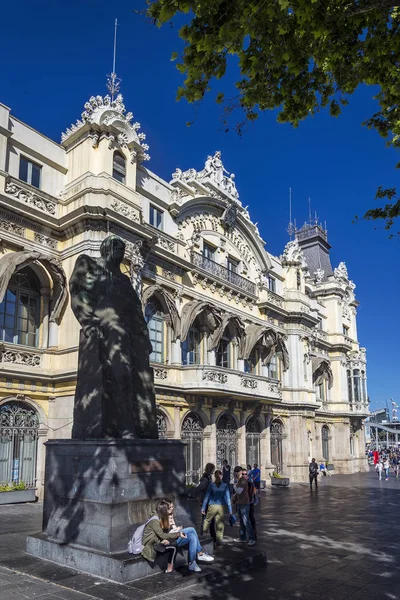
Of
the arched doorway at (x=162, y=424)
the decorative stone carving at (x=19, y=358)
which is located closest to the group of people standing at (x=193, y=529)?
the decorative stone carving at (x=19, y=358)

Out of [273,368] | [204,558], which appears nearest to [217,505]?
[204,558]

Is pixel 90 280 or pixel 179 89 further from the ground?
pixel 179 89

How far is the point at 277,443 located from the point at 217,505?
22.3 m

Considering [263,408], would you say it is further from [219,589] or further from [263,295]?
[219,589]

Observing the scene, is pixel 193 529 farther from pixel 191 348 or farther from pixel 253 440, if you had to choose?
pixel 253 440

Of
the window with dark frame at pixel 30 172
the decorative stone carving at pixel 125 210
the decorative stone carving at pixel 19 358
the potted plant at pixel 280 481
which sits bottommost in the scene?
the potted plant at pixel 280 481

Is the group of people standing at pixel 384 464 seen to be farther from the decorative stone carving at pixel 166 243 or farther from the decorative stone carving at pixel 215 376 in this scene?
the decorative stone carving at pixel 166 243

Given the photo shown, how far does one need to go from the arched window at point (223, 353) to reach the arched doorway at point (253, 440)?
11.2 feet

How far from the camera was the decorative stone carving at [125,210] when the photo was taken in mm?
19375

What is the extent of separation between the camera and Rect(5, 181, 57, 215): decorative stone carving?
1777cm

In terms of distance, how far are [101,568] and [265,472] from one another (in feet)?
72.8

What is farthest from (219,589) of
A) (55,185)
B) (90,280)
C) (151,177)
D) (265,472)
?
(265,472)

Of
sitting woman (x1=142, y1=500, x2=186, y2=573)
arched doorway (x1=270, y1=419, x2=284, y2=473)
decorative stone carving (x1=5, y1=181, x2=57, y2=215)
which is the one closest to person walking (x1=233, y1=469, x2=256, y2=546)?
sitting woman (x1=142, y1=500, x2=186, y2=573)

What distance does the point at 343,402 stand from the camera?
40.7 metres
